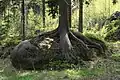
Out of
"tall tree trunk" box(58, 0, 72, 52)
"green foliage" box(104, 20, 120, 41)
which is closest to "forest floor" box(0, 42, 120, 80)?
"tall tree trunk" box(58, 0, 72, 52)

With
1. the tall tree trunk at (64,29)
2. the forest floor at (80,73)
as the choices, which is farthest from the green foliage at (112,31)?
the tall tree trunk at (64,29)

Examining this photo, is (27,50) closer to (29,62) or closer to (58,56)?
(29,62)

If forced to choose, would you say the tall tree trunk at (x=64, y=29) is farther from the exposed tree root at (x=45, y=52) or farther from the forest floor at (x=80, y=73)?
the forest floor at (x=80, y=73)

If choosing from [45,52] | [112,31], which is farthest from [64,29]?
[112,31]

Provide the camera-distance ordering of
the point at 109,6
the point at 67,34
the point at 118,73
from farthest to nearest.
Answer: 1. the point at 109,6
2. the point at 67,34
3. the point at 118,73

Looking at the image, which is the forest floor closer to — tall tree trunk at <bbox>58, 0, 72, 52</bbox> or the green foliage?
tall tree trunk at <bbox>58, 0, 72, 52</bbox>

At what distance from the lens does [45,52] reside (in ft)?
29.6

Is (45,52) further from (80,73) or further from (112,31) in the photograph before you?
(112,31)

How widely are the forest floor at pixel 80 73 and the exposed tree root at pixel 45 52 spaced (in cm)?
39

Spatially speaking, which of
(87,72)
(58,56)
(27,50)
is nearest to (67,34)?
(58,56)

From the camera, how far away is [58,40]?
953cm

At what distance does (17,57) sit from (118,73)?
3.73m

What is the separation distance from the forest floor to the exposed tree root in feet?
1.26

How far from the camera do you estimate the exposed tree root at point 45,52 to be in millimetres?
8828
